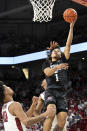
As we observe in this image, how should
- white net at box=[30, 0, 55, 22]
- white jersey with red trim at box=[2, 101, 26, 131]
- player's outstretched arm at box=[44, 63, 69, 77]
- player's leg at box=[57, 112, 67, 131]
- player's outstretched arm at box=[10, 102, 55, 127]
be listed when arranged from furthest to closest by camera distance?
white net at box=[30, 0, 55, 22] < player's leg at box=[57, 112, 67, 131] < player's outstretched arm at box=[44, 63, 69, 77] < white jersey with red trim at box=[2, 101, 26, 131] < player's outstretched arm at box=[10, 102, 55, 127]

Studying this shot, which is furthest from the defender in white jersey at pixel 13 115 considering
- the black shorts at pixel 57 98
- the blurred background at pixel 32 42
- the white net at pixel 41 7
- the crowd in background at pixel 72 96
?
the blurred background at pixel 32 42

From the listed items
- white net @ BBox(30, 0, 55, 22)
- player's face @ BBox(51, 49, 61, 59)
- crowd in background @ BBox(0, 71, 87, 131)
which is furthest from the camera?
crowd in background @ BBox(0, 71, 87, 131)

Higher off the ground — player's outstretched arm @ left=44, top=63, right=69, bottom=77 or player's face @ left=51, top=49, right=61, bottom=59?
player's face @ left=51, top=49, right=61, bottom=59

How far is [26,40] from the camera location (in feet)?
64.1

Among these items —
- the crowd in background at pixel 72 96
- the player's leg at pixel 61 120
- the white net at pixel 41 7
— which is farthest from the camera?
the crowd in background at pixel 72 96

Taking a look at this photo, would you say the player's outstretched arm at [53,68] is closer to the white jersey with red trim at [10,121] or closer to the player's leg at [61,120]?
the player's leg at [61,120]

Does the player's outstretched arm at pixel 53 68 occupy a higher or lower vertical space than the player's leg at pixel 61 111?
higher

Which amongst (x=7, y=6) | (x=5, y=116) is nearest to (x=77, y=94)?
(x=7, y=6)

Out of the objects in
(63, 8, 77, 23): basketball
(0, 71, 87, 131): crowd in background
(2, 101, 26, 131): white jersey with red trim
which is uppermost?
(63, 8, 77, 23): basketball

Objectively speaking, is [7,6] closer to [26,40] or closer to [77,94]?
[26,40]

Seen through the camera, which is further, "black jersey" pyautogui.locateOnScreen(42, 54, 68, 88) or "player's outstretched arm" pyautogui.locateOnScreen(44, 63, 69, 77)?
"black jersey" pyautogui.locateOnScreen(42, 54, 68, 88)

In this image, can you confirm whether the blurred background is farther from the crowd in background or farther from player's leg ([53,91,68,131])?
player's leg ([53,91,68,131])

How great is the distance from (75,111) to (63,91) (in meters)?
8.67

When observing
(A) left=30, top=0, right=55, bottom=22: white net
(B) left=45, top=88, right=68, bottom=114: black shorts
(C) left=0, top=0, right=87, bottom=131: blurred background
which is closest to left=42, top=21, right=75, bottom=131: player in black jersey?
(B) left=45, top=88, right=68, bottom=114: black shorts
